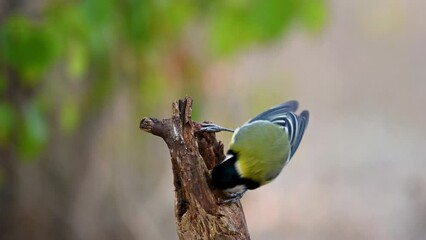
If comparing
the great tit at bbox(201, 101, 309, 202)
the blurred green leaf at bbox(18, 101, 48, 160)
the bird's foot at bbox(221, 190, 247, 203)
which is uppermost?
the blurred green leaf at bbox(18, 101, 48, 160)

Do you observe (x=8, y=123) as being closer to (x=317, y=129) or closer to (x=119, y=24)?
(x=119, y=24)

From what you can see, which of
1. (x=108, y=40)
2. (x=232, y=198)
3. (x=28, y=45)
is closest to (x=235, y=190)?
(x=232, y=198)

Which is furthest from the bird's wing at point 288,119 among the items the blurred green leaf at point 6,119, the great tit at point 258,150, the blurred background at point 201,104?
the blurred green leaf at point 6,119

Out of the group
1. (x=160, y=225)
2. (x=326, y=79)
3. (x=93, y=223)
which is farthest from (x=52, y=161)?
(x=326, y=79)

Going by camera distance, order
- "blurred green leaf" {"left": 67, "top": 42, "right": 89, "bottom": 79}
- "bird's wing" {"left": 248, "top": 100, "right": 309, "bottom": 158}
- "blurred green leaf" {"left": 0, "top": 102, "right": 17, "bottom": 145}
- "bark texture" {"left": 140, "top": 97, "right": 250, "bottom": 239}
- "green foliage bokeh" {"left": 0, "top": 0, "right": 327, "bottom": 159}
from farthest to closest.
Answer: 1. "blurred green leaf" {"left": 0, "top": 102, "right": 17, "bottom": 145}
2. "blurred green leaf" {"left": 67, "top": 42, "right": 89, "bottom": 79}
3. "green foliage bokeh" {"left": 0, "top": 0, "right": 327, "bottom": 159}
4. "bird's wing" {"left": 248, "top": 100, "right": 309, "bottom": 158}
5. "bark texture" {"left": 140, "top": 97, "right": 250, "bottom": 239}

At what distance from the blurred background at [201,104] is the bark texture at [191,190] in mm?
556

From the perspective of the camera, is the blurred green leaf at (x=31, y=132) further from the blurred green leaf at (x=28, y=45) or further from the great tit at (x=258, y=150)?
the great tit at (x=258, y=150)

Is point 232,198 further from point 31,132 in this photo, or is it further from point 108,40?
point 108,40

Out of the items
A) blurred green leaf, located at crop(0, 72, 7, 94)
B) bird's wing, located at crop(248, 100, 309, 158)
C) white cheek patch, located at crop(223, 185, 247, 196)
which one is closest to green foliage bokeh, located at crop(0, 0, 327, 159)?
blurred green leaf, located at crop(0, 72, 7, 94)

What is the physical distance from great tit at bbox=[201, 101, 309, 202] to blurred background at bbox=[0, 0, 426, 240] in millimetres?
223

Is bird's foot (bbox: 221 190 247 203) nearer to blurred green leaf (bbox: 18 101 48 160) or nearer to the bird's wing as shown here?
the bird's wing

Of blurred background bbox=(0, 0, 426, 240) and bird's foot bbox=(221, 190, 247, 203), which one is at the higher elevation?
blurred background bbox=(0, 0, 426, 240)

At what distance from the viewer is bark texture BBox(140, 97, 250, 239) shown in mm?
703

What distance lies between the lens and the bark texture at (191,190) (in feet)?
2.31
